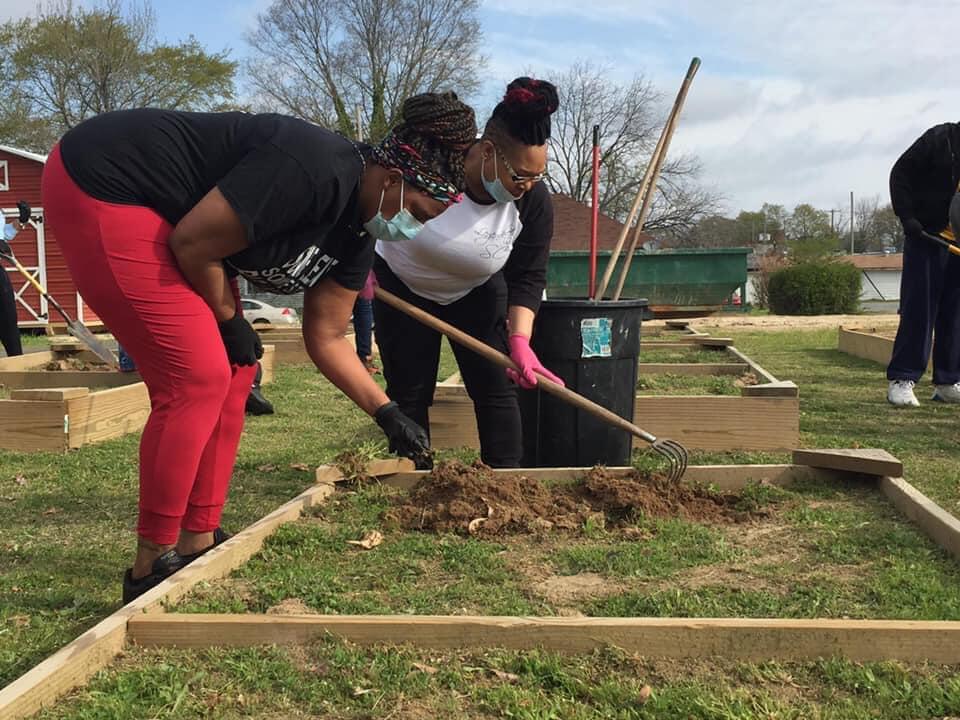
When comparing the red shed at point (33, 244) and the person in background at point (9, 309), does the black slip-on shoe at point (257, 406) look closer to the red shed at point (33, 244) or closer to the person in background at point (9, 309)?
the person in background at point (9, 309)

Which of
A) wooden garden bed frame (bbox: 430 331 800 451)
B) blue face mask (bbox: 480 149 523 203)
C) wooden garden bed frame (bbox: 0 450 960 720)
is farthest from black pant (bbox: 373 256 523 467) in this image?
wooden garden bed frame (bbox: 0 450 960 720)

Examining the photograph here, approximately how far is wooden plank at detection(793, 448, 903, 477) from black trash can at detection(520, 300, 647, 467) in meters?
0.87

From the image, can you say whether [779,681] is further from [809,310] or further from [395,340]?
[809,310]

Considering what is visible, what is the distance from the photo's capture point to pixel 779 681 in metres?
2.01

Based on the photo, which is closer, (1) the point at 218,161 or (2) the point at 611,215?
(1) the point at 218,161

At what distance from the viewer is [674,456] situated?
12.6 feet

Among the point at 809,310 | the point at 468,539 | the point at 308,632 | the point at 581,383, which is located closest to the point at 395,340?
the point at 581,383

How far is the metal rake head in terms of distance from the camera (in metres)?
3.78

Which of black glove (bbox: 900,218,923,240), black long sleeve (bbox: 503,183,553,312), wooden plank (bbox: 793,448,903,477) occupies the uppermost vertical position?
black glove (bbox: 900,218,923,240)

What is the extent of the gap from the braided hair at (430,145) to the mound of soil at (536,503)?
124cm

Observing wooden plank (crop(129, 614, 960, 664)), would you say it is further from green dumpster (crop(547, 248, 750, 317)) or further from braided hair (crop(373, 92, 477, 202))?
green dumpster (crop(547, 248, 750, 317))

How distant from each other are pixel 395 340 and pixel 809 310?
23425mm

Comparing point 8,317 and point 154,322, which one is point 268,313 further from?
point 154,322

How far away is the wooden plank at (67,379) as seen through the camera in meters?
6.85
